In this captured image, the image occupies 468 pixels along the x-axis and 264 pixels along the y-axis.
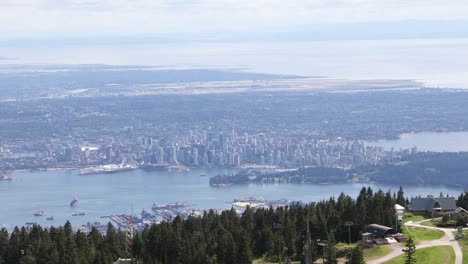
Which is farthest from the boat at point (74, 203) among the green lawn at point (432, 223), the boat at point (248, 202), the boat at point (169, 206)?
the green lawn at point (432, 223)

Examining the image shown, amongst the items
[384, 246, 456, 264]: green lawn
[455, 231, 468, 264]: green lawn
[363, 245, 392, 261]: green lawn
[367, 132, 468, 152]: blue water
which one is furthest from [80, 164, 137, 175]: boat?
[384, 246, 456, 264]: green lawn

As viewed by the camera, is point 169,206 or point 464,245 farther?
point 169,206

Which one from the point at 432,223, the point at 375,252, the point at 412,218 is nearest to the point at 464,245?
the point at 375,252

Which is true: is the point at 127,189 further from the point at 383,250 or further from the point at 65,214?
the point at 383,250

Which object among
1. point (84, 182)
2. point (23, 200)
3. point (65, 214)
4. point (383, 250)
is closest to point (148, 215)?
point (65, 214)

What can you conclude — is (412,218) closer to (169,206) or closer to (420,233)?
(420,233)

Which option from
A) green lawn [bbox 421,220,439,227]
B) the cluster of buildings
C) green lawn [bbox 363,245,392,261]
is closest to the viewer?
green lawn [bbox 363,245,392,261]

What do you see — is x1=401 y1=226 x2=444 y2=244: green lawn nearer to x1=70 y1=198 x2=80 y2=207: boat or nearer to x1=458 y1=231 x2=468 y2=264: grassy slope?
x1=458 y1=231 x2=468 y2=264: grassy slope
